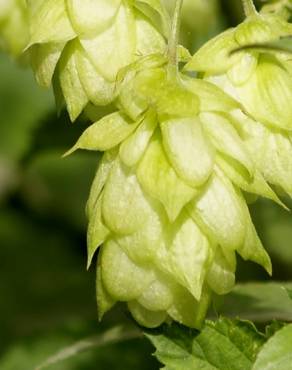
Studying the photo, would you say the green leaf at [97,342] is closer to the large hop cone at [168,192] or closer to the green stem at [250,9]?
the large hop cone at [168,192]

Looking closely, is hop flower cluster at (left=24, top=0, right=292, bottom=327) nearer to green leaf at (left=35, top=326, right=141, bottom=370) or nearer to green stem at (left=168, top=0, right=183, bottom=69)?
green stem at (left=168, top=0, right=183, bottom=69)

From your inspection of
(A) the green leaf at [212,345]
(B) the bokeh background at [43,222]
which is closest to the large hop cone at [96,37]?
(A) the green leaf at [212,345]

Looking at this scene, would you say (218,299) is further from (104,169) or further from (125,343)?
(125,343)

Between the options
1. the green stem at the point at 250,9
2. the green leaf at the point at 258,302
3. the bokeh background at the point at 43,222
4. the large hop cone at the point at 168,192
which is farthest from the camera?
the bokeh background at the point at 43,222

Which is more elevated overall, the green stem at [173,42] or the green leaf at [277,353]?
the green stem at [173,42]

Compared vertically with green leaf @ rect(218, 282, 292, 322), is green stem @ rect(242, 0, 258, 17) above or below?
above

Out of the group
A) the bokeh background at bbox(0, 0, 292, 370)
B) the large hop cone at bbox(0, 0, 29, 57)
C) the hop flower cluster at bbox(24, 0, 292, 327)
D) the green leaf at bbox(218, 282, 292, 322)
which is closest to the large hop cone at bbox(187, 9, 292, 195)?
the hop flower cluster at bbox(24, 0, 292, 327)

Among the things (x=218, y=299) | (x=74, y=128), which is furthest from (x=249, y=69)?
(x=74, y=128)
